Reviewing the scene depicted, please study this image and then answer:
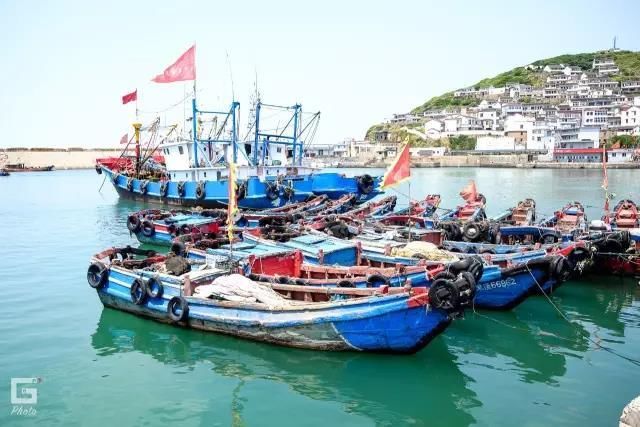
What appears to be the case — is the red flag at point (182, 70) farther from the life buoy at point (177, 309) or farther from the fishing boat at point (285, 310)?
the life buoy at point (177, 309)

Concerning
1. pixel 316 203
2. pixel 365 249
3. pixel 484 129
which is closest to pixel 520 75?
pixel 484 129

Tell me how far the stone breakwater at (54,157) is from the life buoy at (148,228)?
4877 inches

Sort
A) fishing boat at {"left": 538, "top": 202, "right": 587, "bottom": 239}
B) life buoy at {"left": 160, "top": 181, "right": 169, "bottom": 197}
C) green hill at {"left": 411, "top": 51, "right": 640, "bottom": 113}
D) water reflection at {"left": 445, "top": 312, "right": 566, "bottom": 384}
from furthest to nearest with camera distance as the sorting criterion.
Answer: green hill at {"left": 411, "top": 51, "right": 640, "bottom": 113} < life buoy at {"left": 160, "top": 181, "right": 169, "bottom": 197} < fishing boat at {"left": 538, "top": 202, "right": 587, "bottom": 239} < water reflection at {"left": 445, "top": 312, "right": 566, "bottom": 384}

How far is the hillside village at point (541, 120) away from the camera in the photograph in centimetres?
9862

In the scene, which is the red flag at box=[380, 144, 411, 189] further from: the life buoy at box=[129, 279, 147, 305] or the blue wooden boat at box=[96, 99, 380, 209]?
the blue wooden boat at box=[96, 99, 380, 209]

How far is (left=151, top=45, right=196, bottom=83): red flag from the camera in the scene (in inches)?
904

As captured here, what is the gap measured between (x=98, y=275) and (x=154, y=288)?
2077 mm

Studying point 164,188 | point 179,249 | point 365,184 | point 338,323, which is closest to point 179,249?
point 179,249

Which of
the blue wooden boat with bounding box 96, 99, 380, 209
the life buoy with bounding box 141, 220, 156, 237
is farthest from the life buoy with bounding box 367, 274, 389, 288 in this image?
the blue wooden boat with bounding box 96, 99, 380, 209

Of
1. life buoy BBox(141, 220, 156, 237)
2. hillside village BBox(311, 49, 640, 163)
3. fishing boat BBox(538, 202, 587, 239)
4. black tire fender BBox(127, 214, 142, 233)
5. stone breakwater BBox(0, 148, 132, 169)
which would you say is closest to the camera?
fishing boat BBox(538, 202, 587, 239)

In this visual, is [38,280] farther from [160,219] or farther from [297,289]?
[297,289]

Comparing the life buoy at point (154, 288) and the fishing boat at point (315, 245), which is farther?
the fishing boat at point (315, 245)

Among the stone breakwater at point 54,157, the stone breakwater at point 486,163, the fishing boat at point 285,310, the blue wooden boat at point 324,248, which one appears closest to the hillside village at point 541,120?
the stone breakwater at point 486,163

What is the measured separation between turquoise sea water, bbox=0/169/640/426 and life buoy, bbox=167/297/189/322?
553 mm
